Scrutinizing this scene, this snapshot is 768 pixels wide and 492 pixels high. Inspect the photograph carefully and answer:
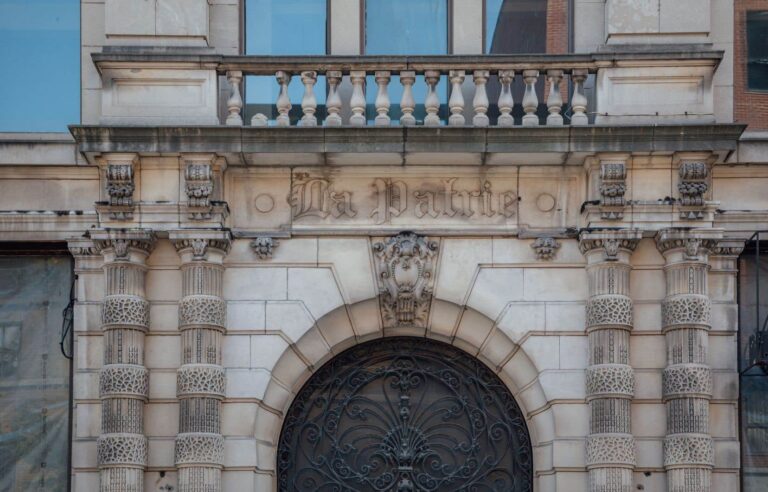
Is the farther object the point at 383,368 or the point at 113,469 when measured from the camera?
the point at 383,368

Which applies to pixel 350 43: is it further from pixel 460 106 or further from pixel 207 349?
pixel 207 349

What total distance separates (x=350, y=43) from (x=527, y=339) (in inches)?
159

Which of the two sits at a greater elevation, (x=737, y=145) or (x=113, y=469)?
(x=737, y=145)

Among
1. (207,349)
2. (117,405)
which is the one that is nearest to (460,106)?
(207,349)

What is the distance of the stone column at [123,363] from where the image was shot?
57.9ft

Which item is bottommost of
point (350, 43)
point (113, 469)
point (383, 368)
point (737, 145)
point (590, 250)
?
point (113, 469)

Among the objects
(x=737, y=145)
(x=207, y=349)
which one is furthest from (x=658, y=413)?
(x=207, y=349)

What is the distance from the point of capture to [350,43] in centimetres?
1917

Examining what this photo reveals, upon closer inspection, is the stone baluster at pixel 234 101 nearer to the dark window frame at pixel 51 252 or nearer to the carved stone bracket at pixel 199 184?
the carved stone bracket at pixel 199 184

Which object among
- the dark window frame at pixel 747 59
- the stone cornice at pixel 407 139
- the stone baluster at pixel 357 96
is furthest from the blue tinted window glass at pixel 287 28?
the dark window frame at pixel 747 59

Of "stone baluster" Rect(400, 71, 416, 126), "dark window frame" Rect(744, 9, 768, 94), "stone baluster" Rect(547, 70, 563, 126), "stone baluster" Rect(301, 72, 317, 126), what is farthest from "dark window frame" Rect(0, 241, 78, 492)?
"dark window frame" Rect(744, 9, 768, 94)

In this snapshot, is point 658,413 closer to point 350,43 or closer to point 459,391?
point 459,391

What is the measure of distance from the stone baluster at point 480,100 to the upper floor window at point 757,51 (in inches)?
127

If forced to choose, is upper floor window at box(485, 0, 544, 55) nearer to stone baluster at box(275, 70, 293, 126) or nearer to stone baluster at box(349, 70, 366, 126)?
stone baluster at box(349, 70, 366, 126)
